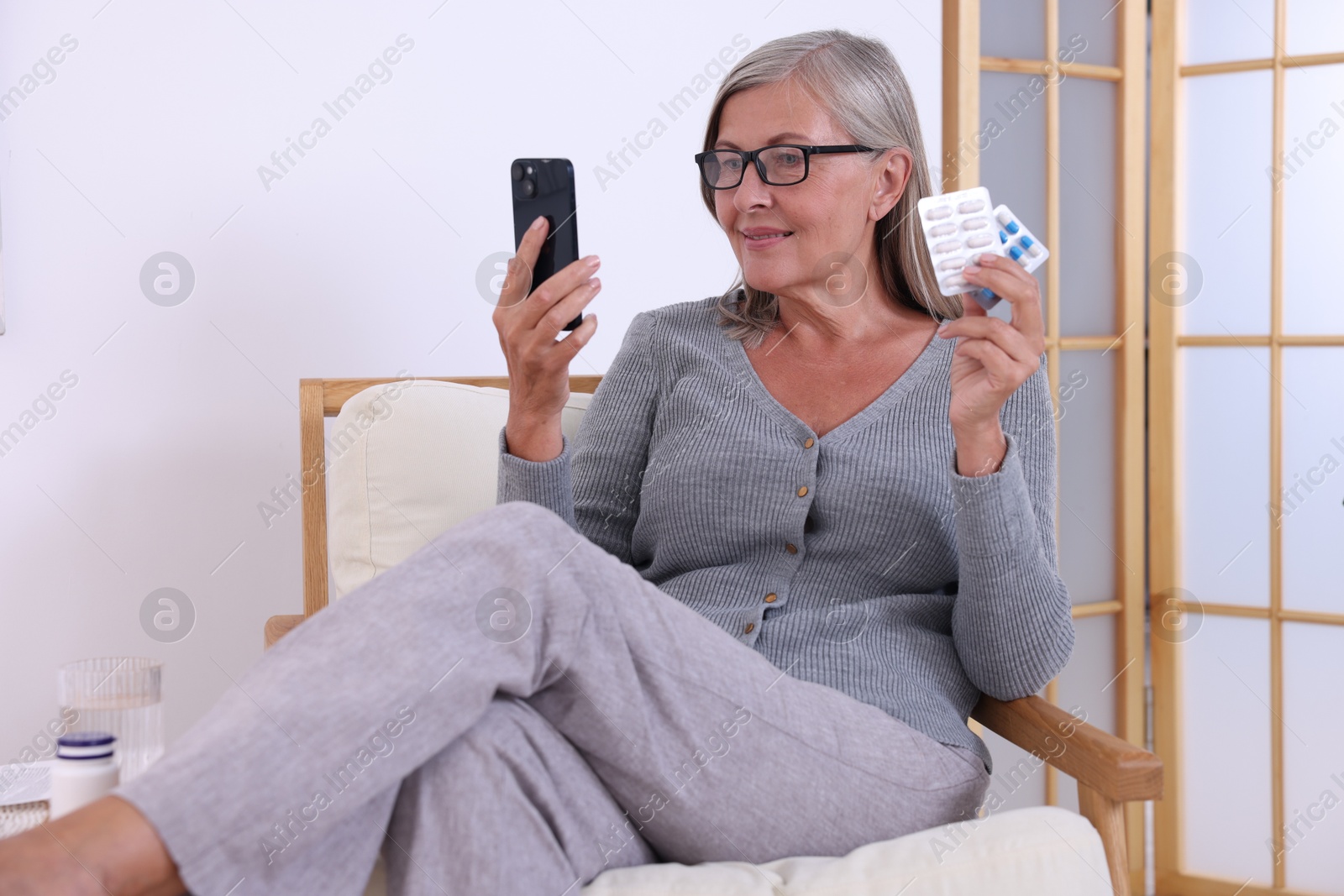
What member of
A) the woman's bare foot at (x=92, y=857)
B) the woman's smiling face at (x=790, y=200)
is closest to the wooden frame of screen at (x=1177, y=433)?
the woman's smiling face at (x=790, y=200)

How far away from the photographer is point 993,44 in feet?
7.51

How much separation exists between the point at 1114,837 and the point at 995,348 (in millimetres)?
489

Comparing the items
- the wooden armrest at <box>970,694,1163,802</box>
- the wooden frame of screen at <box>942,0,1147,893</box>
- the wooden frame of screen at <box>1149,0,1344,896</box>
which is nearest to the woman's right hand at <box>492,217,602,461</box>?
the wooden armrest at <box>970,694,1163,802</box>

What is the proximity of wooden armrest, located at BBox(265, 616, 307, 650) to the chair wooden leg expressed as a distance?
0.90 m

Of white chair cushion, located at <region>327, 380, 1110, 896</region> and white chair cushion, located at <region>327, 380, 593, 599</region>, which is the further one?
white chair cushion, located at <region>327, 380, 593, 599</region>

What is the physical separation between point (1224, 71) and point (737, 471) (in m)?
1.57

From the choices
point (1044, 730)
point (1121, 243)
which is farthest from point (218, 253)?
point (1121, 243)

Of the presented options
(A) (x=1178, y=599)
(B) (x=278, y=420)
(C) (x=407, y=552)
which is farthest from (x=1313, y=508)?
(B) (x=278, y=420)

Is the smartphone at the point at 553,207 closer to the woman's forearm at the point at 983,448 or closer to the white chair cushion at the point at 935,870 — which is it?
the woman's forearm at the point at 983,448

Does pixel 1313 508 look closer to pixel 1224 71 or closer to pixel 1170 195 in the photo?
pixel 1170 195

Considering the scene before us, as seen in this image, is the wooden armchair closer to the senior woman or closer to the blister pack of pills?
the senior woman

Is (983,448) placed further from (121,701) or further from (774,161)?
(121,701)

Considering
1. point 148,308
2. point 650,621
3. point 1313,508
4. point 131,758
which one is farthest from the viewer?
point 1313,508

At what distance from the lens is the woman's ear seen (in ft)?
4.83
